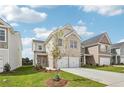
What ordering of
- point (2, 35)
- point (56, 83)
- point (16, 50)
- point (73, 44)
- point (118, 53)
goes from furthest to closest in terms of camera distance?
point (118, 53) → point (73, 44) → point (16, 50) → point (2, 35) → point (56, 83)

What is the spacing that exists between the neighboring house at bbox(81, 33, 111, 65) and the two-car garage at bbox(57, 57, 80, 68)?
216 inches

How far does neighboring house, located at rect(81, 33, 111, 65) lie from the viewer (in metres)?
37.7

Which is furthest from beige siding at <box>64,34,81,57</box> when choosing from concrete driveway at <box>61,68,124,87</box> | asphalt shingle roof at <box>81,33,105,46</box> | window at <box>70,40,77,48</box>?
concrete driveway at <box>61,68,124,87</box>

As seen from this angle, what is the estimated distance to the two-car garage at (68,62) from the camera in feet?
103

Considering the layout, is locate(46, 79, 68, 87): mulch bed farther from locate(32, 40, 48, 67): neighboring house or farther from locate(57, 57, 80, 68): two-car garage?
locate(57, 57, 80, 68): two-car garage

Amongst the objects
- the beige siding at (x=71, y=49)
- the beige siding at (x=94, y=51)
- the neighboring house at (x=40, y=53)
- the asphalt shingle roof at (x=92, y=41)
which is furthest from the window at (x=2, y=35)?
the beige siding at (x=94, y=51)

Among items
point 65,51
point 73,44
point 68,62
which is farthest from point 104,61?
point 65,51

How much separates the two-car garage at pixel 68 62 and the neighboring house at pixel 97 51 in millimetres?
5477

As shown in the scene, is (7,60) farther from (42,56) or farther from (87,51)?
(87,51)

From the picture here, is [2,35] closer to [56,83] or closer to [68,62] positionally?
[56,83]

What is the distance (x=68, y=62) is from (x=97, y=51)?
7852 mm

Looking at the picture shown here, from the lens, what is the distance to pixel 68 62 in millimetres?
32250

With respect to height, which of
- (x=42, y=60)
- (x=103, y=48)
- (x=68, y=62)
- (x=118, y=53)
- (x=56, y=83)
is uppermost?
(x=103, y=48)

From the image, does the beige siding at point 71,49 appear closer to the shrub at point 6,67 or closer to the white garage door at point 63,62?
the white garage door at point 63,62
